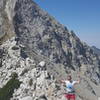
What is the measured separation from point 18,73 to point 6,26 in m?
91.6

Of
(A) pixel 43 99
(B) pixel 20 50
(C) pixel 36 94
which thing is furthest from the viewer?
(B) pixel 20 50

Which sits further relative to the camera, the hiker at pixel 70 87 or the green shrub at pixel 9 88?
the green shrub at pixel 9 88

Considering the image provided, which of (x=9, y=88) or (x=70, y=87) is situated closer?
(x=70, y=87)

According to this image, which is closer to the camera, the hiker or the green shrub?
the hiker

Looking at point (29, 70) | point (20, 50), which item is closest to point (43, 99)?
point (29, 70)

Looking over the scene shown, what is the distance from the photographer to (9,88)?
340 feet

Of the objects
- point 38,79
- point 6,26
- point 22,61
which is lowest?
point 38,79

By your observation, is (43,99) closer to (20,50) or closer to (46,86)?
(46,86)

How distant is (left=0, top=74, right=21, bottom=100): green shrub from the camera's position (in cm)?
9819

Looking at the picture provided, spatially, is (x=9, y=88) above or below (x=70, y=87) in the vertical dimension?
above

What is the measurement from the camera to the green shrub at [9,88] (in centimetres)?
9819

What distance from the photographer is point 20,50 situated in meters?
137

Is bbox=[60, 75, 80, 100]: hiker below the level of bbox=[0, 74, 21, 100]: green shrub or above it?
below

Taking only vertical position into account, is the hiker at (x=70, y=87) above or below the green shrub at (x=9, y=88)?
below
